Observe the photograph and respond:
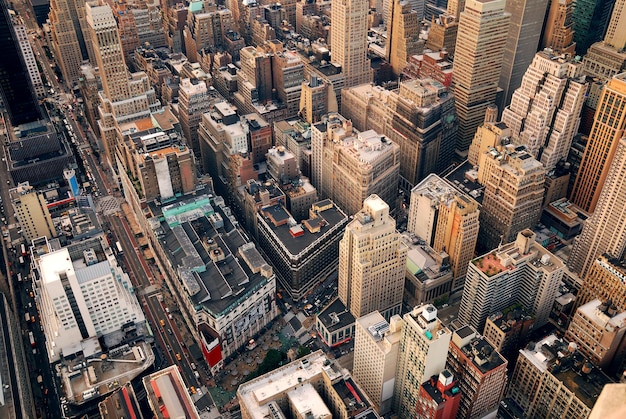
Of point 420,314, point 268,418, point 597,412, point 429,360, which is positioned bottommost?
point 268,418

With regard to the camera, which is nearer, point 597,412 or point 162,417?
point 597,412

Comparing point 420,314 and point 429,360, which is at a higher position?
point 420,314

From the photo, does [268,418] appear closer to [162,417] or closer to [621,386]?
[162,417]

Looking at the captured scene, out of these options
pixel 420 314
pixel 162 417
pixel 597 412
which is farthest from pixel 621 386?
pixel 162 417

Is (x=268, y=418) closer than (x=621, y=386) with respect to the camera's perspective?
No

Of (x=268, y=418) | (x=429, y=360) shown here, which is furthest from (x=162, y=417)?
(x=429, y=360)

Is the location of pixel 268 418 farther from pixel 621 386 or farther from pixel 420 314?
pixel 621 386

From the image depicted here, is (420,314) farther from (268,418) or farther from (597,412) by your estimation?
(597,412)

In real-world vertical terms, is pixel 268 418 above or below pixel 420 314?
below
